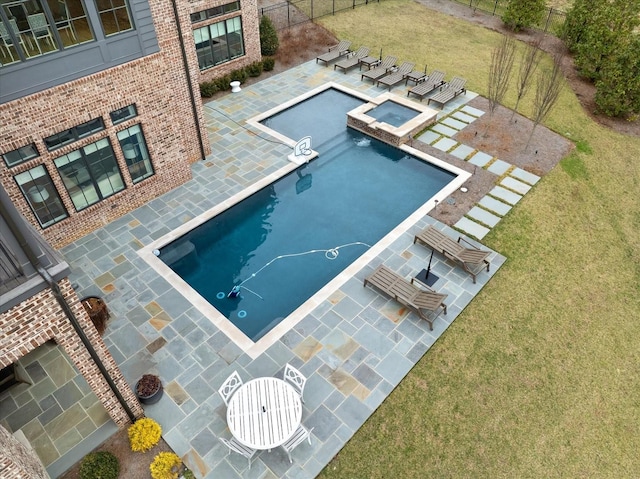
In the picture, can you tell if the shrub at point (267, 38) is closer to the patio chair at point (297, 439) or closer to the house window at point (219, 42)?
the house window at point (219, 42)

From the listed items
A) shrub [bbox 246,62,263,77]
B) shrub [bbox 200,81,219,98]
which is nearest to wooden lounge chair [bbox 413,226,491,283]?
shrub [bbox 200,81,219,98]

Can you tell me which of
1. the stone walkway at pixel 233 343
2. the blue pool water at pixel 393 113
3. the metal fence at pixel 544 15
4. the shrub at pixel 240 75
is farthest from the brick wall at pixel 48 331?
the metal fence at pixel 544 15

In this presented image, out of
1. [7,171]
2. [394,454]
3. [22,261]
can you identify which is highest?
[22,261]

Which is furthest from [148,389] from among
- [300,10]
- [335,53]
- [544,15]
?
[544,15]

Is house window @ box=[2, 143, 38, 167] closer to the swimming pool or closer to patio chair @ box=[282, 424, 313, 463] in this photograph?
the swimming pool

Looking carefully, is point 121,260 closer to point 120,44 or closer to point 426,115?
point 120,44

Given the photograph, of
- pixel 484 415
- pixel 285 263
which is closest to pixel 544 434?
pixel 484 415
